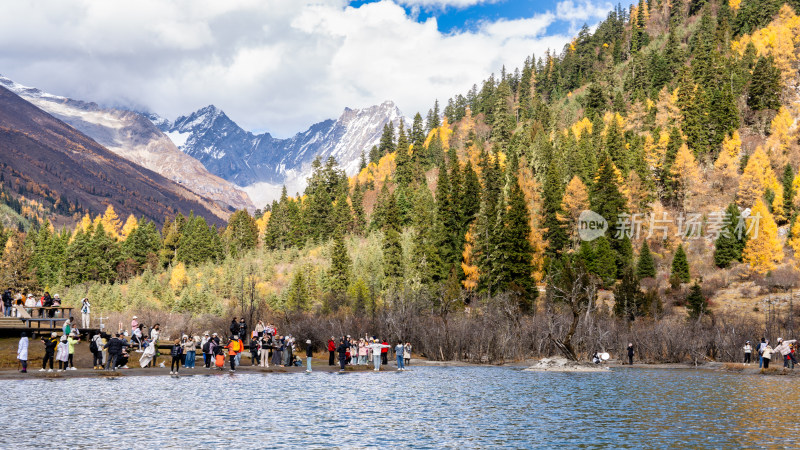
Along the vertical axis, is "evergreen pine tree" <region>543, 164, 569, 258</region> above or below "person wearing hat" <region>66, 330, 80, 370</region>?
above

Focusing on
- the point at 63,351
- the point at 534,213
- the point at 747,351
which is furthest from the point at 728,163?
the point at 63,351

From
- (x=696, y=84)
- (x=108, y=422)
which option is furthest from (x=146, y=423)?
(x=696, y=84)

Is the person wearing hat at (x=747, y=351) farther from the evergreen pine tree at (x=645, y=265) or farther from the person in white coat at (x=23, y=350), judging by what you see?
the person in white coat at (x=23, y=350)

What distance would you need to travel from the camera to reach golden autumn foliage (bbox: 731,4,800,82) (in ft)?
480

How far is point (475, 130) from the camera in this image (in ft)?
646

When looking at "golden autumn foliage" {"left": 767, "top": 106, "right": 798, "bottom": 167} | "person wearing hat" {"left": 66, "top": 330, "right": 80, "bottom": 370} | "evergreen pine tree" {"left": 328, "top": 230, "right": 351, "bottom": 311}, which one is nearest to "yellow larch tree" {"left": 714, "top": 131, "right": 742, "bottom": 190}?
"golden autumn foliage" {"left": 767, "top": 106, "right": 798, "bottom": 167}

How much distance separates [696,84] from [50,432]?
146m

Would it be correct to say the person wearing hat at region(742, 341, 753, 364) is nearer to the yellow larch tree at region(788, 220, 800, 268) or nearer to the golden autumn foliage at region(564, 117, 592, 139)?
the yellow larch tree at region(788, 220, 800, 268)

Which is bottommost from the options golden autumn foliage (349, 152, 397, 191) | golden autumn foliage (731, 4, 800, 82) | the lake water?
the lake water

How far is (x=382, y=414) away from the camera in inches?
1128

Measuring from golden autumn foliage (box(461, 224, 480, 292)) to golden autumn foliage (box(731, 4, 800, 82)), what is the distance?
296 feet

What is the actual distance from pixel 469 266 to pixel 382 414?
67438mm

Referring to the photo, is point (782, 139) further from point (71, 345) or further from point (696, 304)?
point (71, 345)

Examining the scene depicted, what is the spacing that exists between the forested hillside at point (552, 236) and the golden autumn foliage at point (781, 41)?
20.3 inches
